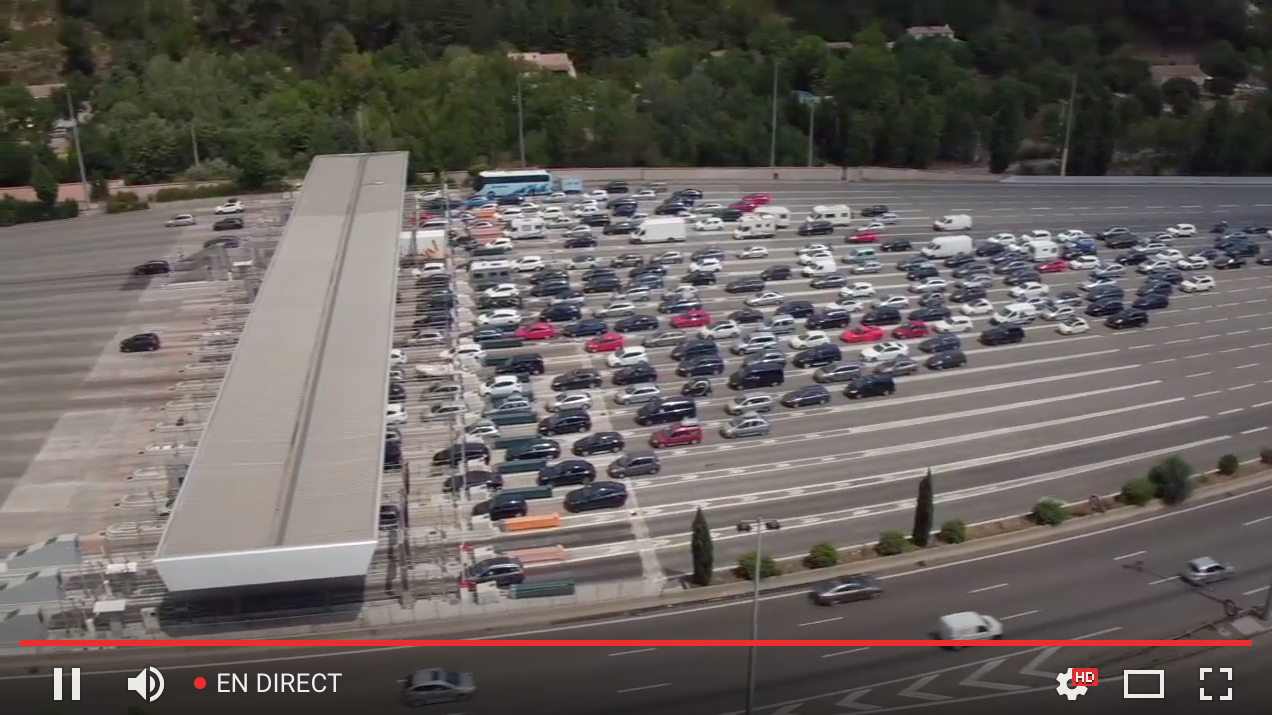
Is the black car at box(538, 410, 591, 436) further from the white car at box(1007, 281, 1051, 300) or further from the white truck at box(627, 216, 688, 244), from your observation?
the white car at box(1007, 281, 1051, 300)

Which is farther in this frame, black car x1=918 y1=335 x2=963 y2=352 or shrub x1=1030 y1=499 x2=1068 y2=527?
black car x1=918 y1=335 x2=963 y2=352

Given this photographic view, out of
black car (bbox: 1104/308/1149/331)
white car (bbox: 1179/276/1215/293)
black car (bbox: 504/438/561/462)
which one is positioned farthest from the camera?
white car (bbox: 1179/276/1215/293)

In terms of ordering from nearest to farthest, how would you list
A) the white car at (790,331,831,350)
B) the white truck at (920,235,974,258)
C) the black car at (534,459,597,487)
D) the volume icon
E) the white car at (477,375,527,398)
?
the volume icon, the black car at (534,459,597,487), the white car at (477,375,527,398), the white car at (790,331,831,350), the white truck at (920,235,974,258)

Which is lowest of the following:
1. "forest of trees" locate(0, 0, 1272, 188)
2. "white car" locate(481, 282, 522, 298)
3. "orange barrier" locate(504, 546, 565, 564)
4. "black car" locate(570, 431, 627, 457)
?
"orange barrier" locate(504, 546, 565, 564)

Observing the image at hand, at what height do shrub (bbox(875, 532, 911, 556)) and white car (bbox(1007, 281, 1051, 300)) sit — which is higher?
white car (bbox(1007, 281, 1051, 300))

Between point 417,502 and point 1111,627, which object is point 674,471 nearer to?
point 417,502

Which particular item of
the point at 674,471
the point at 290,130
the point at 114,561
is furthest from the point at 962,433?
the point at 290,130

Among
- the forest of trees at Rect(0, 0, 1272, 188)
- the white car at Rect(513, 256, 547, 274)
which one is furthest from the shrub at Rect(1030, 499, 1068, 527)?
the forest of trees at Rect(0, 0, 1272, 188)
